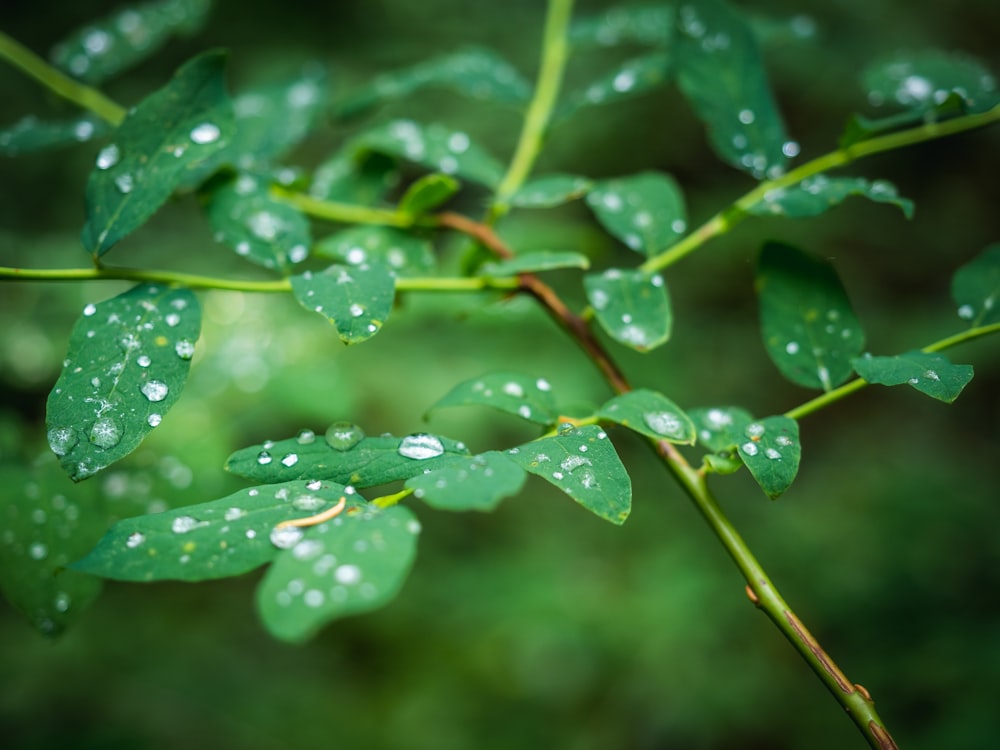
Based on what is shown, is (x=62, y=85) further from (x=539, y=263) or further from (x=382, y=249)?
(x=539, y=263)

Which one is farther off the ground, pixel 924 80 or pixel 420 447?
pixel 924 80

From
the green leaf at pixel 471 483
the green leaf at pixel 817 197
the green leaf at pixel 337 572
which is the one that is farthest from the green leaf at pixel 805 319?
the green leaf at pixel 337 572

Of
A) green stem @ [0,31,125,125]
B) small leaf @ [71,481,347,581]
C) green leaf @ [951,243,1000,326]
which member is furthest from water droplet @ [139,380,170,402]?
green leaf @ [951,243,1000,326]

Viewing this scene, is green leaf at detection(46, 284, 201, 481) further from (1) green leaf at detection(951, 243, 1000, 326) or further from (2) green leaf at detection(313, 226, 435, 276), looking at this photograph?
(1) green leaf at detection(951, 243, 1000, 326)

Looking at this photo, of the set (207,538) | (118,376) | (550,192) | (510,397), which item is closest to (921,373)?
(510,397)

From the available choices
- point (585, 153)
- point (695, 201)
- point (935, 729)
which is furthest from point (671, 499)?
point (585, 153)
